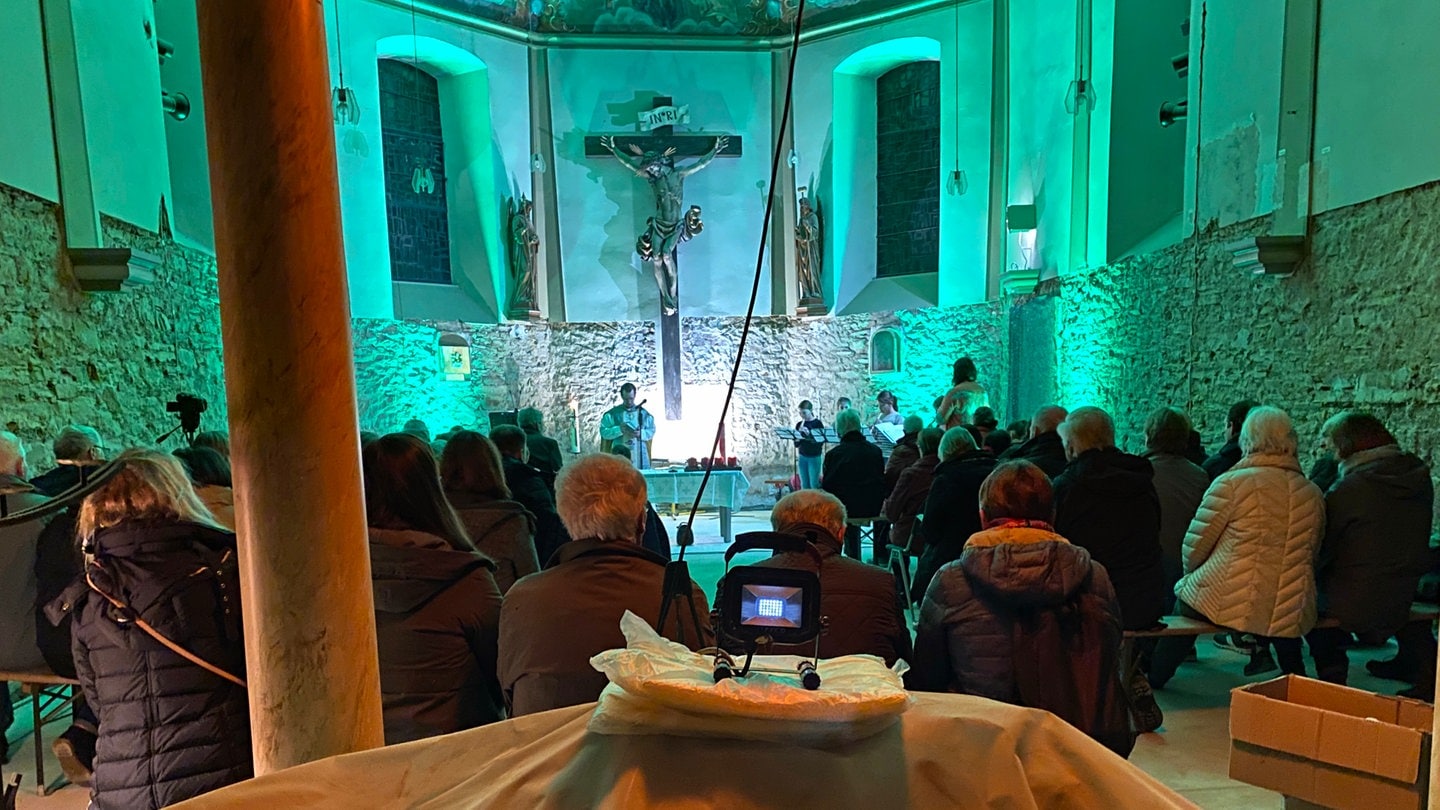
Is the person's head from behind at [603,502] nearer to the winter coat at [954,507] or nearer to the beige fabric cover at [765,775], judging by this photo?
the beige fabric cover at [765,775]

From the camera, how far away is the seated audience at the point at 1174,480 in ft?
13.3

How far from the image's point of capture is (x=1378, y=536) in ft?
11.3

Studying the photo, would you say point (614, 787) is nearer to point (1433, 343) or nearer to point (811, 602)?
point (811, 602)

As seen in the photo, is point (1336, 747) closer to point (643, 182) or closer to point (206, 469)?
point (206, 469)

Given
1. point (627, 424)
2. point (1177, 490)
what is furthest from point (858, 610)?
point (627, 424)

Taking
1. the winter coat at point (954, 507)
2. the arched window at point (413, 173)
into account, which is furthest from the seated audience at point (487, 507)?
the arched window at point (413, 173)

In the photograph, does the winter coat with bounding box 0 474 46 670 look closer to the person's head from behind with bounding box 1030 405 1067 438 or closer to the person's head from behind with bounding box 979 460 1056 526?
the person's head from behind with bounding box 979 460 1056 526

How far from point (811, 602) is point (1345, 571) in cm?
356

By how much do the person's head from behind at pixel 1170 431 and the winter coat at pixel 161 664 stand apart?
3859mm

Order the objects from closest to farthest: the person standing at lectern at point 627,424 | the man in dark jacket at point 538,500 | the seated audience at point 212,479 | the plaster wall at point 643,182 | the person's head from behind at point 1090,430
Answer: the seated audience at point 212,479
the person's head from behind at point 1090,430
the man in dark jacket at point 538,500
the person standing at lectern at point 627,424
the plaster wall at point 643,182

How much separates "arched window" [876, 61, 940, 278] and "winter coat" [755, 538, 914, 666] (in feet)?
32.7

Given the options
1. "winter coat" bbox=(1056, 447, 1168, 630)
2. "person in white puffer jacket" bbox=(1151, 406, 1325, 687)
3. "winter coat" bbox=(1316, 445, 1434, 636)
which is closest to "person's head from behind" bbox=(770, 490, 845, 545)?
"winter coat" bbox=(1056, 447, 1168, 630)

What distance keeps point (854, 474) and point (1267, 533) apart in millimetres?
2914

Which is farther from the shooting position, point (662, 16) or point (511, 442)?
point (662, 16)
